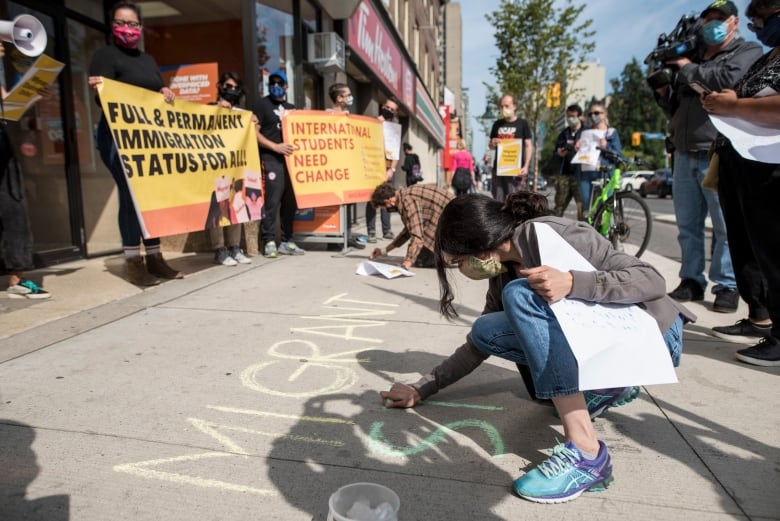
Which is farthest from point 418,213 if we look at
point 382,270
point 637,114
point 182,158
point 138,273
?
point 637,114

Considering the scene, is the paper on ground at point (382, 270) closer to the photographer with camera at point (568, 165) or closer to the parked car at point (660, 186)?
the photographer with camera at point (568, 165)

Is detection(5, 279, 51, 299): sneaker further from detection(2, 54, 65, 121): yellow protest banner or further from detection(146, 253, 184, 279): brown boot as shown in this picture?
detection(2, 54, 65, 121): yellow protest banner

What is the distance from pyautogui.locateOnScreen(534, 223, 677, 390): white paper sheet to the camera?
1584 mm

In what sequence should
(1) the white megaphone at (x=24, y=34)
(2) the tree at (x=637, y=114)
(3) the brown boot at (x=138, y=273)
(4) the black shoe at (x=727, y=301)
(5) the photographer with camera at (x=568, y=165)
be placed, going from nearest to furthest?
1. (1) the white megaphone at (x=24, y=34)
2. (4) the black shoe at (x=727, y=301)
3. (3) the brown boot at (x=138, y=273)
4. (5) the photographer with camera at (x=568, y=165)
5. (2) the tree at (x=637, y=114)

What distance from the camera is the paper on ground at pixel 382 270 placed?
4858mm

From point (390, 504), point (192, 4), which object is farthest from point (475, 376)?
point (192, 4)

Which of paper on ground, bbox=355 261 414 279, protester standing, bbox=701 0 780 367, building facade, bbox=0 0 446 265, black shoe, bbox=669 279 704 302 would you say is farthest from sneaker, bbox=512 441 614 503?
building facade, bbox=0 0 446 265

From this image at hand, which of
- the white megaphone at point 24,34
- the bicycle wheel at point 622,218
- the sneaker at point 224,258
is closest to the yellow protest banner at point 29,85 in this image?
the white megaphone at point 24,34

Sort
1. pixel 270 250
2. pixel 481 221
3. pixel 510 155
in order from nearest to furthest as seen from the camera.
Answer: pixel 481 221 → pixel 270 250 → pixel 510 155

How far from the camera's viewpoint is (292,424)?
2072 millimetres

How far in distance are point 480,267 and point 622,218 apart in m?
4.82

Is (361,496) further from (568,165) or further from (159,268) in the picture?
(568,165)

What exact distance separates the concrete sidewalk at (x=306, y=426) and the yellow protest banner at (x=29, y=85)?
140 cm

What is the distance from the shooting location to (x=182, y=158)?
4.47 metres
